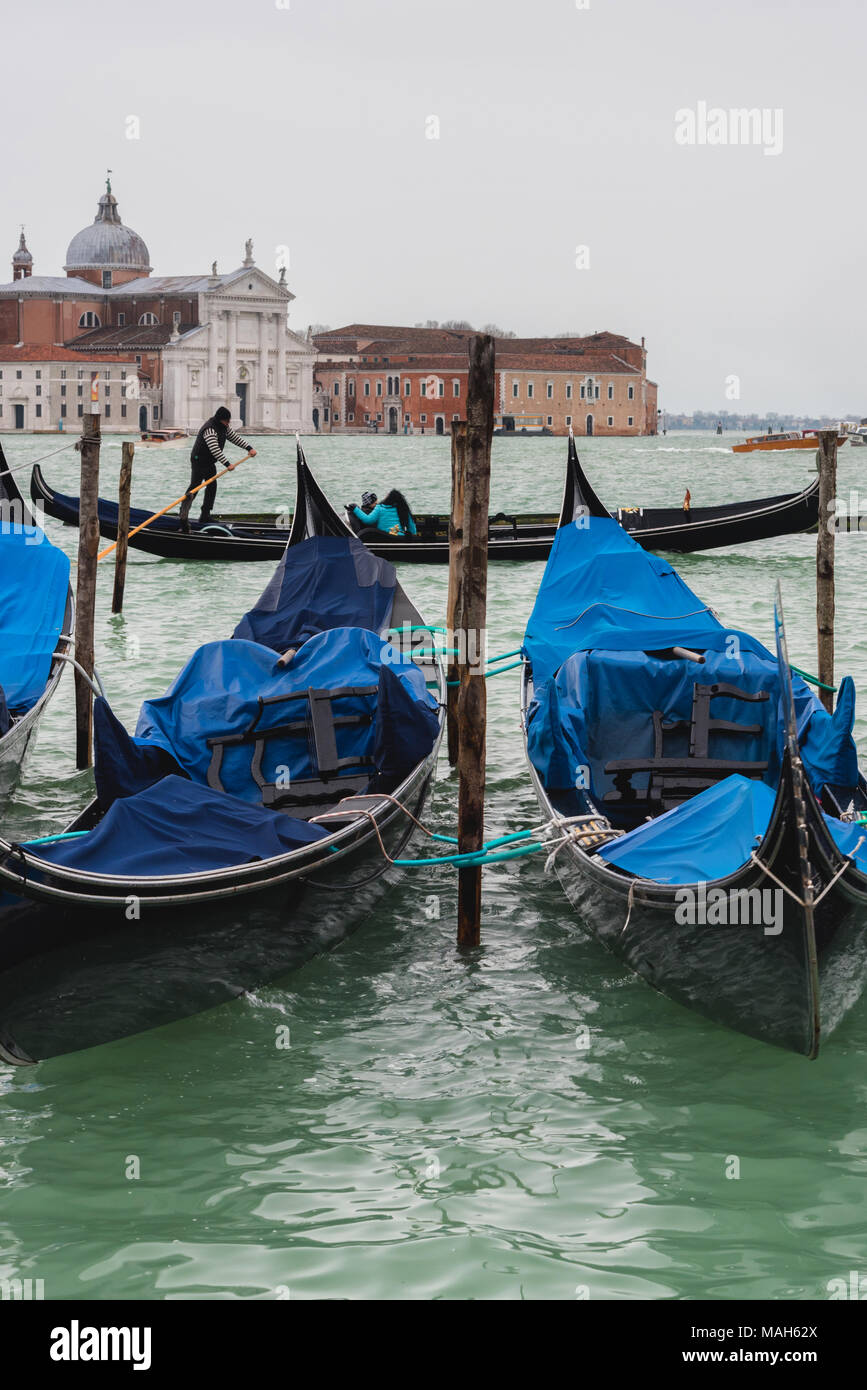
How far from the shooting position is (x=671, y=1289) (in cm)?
227

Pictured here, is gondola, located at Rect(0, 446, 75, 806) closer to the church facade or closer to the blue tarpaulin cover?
the blue tarpaulin cover

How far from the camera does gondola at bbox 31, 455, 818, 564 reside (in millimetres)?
11297

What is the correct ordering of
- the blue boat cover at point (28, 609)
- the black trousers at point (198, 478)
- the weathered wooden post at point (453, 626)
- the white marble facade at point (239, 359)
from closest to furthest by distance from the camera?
the blue boat cover at point (28, 609), the weathered wooden post at point (453, 626), the black trousers at point (198, 478), the white marble facade at point (239, 359)

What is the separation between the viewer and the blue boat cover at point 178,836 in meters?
3.06

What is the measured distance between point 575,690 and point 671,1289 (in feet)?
7.00

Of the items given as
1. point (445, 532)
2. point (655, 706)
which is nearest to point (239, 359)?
point (445, 532)

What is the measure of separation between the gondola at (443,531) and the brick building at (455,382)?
45.0 meters

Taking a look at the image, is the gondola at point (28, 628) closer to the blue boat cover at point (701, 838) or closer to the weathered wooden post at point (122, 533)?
the blue boat cover at point (701, 838)

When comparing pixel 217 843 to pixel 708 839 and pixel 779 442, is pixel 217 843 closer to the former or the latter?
pixel 708 839

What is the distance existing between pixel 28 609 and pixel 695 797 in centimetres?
303

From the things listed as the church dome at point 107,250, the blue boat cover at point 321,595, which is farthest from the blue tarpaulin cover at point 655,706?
Result: the church dome at point 107,250

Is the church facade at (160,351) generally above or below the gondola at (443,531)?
above

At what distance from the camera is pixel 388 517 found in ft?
36.7
